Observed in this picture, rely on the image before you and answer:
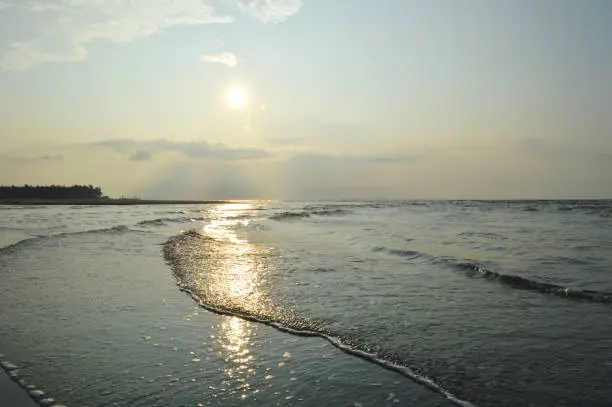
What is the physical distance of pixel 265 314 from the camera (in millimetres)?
8883

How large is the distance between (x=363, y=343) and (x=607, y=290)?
290 inches

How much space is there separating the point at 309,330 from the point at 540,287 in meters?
6.63

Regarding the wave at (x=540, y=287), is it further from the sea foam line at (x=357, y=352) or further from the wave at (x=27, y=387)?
the wave at (x=27, y=387)

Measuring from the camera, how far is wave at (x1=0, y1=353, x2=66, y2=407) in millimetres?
4993

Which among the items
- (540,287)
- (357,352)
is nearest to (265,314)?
(357,352)

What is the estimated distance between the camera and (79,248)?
18891 mm

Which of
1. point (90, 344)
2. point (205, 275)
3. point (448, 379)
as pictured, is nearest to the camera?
point (448, 379)

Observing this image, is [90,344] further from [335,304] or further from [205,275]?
[205,275]

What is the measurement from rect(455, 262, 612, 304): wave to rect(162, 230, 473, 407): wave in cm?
607

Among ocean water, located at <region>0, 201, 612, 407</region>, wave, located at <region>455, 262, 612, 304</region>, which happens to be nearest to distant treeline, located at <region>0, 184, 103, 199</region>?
ocean water, located at <region>0, 201, 612, 407</region>

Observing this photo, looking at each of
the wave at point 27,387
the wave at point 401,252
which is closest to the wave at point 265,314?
the wave at point 27,387

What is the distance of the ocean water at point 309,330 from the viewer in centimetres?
540

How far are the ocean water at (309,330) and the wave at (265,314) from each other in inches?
1.3

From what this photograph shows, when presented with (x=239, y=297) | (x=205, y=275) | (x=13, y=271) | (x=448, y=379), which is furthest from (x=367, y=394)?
(x=13, y=271)
